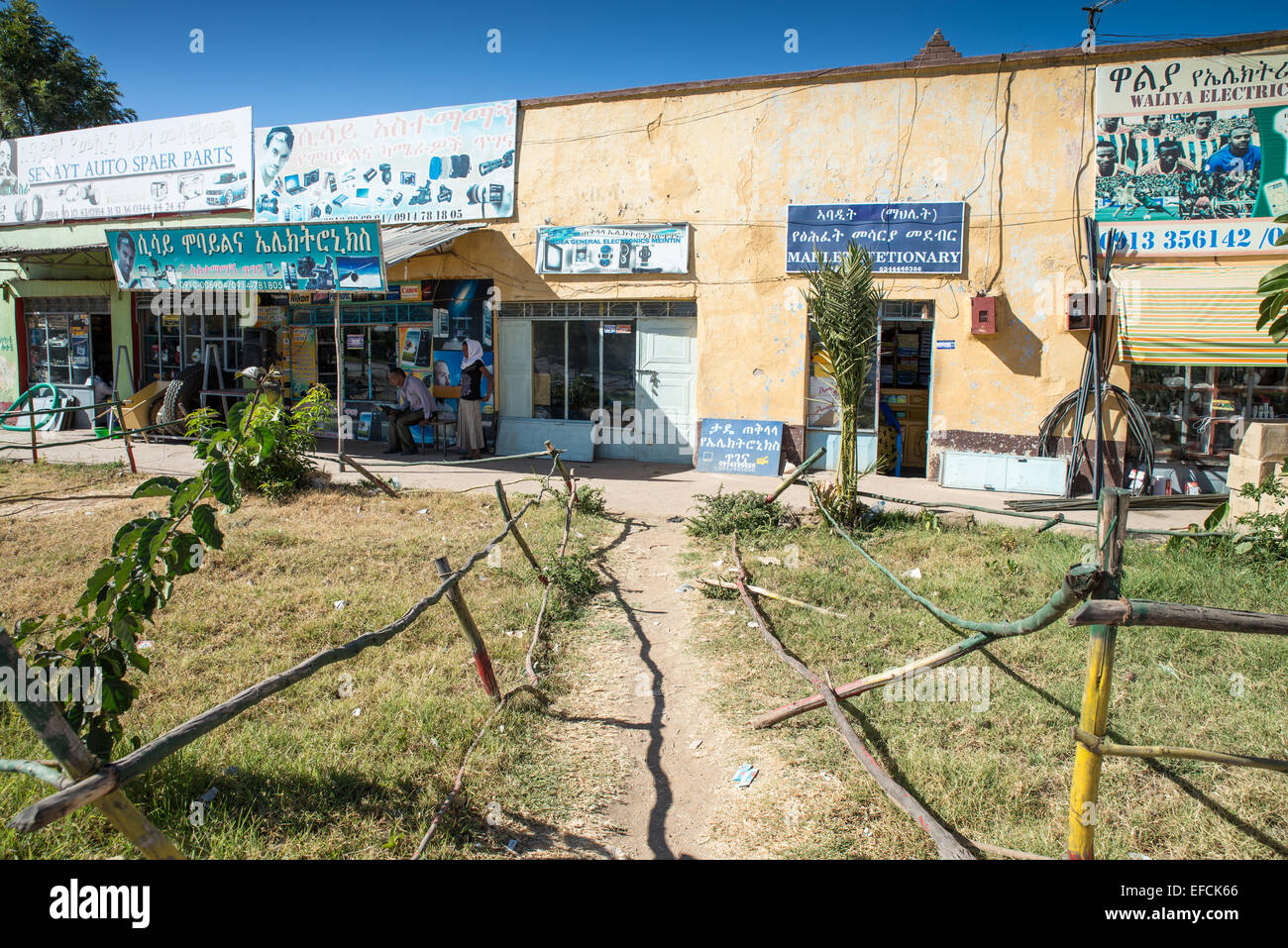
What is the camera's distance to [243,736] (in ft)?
13.5

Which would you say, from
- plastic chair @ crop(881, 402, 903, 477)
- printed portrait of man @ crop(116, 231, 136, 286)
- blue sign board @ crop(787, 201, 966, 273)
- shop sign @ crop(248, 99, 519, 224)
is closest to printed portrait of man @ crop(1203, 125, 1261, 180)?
blue sign board @ crop(787, 201, 966, 273)

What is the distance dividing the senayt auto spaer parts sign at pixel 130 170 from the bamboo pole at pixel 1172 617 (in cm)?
1682

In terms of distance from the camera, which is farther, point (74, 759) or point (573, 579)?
point (573, 579)

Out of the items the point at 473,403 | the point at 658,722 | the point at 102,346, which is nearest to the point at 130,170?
the point at 102,346

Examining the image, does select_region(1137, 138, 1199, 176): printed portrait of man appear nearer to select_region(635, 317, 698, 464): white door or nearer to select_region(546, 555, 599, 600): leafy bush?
select_region(635, 317, 698, 464): white door

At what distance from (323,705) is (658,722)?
1.88 meters

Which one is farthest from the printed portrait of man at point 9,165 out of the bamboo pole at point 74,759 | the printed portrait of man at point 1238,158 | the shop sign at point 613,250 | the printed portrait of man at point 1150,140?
the printed portrait of man at point 1238,158

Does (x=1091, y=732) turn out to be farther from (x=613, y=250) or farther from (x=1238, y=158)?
(x=613, y=250)

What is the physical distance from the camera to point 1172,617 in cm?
250

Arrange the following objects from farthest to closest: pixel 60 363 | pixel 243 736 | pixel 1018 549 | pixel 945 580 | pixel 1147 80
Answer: pixel 60 363, pixel 1147 80, pixel 1018 549, pixel 945 580, pixel 243 736

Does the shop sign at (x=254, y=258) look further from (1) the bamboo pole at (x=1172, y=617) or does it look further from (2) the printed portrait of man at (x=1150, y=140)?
(1) the bamboo pole at (x=1172, y=617)

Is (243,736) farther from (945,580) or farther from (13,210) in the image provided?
(13,210)

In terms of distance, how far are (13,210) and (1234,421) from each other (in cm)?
2386
